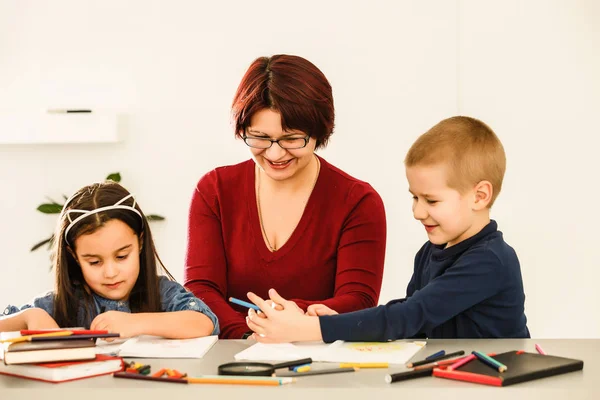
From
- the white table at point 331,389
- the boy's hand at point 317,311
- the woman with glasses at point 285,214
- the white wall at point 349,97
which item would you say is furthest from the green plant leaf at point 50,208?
the white table at point 331,389

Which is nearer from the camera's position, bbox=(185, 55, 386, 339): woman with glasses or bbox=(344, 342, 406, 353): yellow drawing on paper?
bbox=(344, 342, 406, 353): yellow drawing on paper

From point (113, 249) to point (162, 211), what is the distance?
7.64 feet

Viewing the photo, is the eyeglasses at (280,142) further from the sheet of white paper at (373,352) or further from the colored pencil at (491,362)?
the colored pencil at (491,362)

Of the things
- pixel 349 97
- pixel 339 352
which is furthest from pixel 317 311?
pixel 349 97

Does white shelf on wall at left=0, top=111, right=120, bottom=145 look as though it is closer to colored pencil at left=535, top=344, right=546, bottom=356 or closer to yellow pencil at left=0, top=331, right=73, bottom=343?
yellow pencil at left=0, top=331, right=73, bottom=343

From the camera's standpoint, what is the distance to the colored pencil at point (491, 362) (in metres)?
1.31

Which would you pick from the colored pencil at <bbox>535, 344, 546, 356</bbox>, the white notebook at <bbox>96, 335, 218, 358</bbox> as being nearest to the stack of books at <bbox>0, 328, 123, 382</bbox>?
the white notebook at <bbox>96, 335, 218, 358</bbox>

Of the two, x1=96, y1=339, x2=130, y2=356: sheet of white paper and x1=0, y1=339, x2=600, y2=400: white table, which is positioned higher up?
x1=96, y1=339, x2=130, y2=356: sheet of white paper

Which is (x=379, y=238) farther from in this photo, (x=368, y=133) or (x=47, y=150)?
(x=47, y=150)

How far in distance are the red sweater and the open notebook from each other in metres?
0.60

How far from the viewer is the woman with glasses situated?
2.15 m

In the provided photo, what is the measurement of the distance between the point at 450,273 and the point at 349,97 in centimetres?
255

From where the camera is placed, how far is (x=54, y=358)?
1404mm

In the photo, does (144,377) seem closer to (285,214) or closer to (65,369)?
(65,369)
